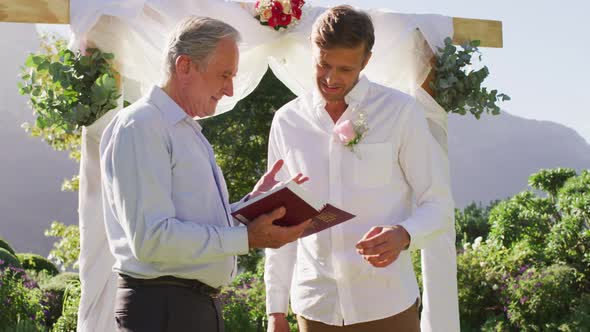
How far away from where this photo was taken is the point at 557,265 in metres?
6.93

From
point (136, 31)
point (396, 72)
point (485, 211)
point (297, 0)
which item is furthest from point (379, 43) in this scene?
point (485, 211)

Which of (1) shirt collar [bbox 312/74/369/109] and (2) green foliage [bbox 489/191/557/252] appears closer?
(1) shirt collar [bbox 312/74/369/109]

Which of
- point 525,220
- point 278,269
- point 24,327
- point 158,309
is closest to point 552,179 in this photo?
point 525,220

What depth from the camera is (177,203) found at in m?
2.03

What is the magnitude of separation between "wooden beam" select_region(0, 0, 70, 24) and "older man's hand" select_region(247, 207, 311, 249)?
10.5 ft

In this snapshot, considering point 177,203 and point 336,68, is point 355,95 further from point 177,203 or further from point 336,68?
point 177,203

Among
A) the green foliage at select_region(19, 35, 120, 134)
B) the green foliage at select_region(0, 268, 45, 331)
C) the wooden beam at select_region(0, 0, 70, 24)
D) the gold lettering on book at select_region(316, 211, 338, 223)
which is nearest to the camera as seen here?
the gold lettering on book at select_region(316, 211, 338, 223)

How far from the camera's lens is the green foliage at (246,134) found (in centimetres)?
1091

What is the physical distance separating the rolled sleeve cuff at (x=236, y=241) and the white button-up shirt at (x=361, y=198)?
0.72 meters

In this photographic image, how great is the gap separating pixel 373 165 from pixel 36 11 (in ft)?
10.0

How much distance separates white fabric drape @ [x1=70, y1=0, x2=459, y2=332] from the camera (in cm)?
470

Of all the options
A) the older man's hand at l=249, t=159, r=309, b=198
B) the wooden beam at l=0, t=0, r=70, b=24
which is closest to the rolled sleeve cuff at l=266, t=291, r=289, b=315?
the older man's hand at l=249, t=159, r=309, b=198

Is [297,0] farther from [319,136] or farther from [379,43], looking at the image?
[319,136]

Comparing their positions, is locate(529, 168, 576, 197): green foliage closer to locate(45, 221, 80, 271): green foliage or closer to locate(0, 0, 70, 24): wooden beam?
locate(0, 0, 70, 24): wooden beam
